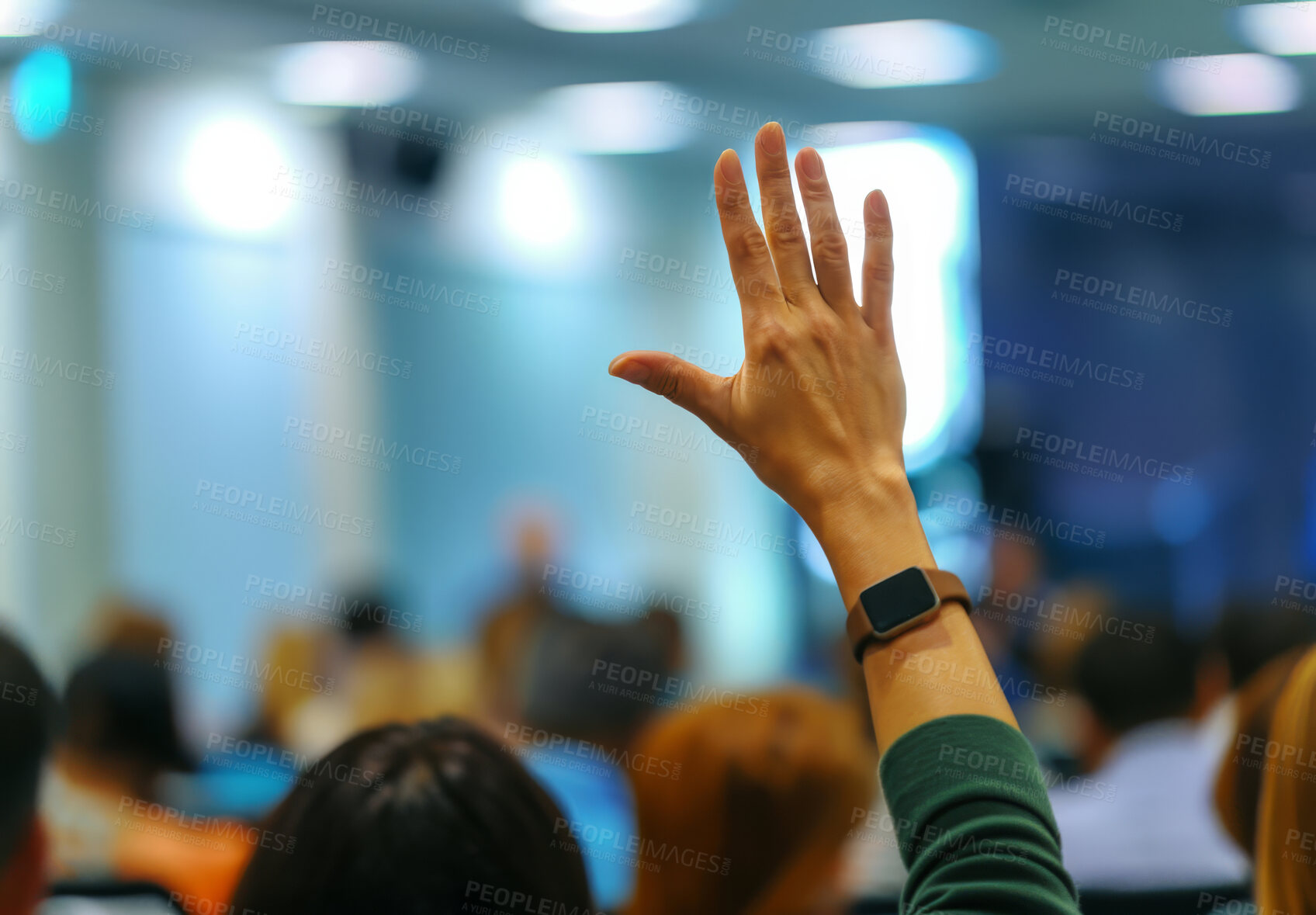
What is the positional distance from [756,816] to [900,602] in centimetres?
63

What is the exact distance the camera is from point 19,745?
865 millimetres

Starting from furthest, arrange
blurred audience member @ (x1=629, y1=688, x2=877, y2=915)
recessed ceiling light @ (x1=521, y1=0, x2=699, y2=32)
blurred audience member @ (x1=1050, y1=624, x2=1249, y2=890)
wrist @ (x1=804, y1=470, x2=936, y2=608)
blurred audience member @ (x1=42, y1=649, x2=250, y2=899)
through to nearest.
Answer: recessed ceiling light @ (x1=521, y1=0, x2=699, y2=32) → blurred audience member @ (x1=1050, y1=624, x2=1249, y2=890) → blurred audience member @ (x1=42, y1=649, x2=250, y2=899) → blurred audience member @ (x1=629, y1=688, x2=877, y2=915) → wrist @ (x1=804, y1=470, x2=936, y2=608)

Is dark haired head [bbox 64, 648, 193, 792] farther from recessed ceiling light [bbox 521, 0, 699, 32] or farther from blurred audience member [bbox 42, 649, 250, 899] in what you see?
Answer: recessed ceiling light [bbox 521, 0, 699, 32]

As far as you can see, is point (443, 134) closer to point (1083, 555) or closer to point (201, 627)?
point (201, 627)

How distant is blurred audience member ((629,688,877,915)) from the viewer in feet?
3.63

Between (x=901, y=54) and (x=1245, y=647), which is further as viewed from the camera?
(x=901, y=54)

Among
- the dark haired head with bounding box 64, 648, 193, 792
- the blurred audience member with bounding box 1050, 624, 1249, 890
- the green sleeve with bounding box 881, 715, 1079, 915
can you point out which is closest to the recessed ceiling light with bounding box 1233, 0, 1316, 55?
the blurred audience member with bounding box 1050, 624, 1249, 890

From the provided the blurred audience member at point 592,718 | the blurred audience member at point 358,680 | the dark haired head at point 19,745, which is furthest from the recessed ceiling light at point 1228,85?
the dark haired head at point 19,745

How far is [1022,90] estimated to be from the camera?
3.79 meters

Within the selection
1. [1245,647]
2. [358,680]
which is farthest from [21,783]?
[1245,647]

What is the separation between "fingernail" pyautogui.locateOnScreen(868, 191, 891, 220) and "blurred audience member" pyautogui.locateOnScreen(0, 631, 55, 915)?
0.81 m

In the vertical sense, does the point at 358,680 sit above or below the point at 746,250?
below

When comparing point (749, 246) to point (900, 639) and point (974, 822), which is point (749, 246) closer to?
point (900, 639)

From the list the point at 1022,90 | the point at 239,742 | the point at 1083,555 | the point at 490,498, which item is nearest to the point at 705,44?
the point at 1022,90
